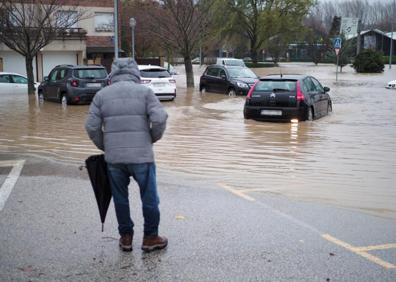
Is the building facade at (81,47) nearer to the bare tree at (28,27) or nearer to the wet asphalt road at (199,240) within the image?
the bare tree at (28,27)

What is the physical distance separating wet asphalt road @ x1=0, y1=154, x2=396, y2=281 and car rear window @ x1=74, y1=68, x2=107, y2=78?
13.7 m

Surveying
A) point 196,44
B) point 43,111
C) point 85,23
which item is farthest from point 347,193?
point 85,23

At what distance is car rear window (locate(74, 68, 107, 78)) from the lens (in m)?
20.6

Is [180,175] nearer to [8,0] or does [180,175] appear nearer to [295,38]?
[8,0]

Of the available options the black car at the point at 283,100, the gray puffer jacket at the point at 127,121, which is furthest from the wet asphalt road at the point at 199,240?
the black car at the point at 283,100

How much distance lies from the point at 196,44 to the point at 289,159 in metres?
22.4

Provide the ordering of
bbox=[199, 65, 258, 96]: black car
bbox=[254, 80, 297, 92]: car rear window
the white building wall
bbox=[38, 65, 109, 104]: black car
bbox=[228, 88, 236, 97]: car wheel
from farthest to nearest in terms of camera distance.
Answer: the white building wall, bbox=[228, 88, 236, 97]: car wheel, bbox=[199, 65, 258, 96]: black car, bbox=[38, 65, 109, 104]: black car, bbox=[254, 80, 297, 92]: car rear window

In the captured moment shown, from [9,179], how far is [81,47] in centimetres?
3439

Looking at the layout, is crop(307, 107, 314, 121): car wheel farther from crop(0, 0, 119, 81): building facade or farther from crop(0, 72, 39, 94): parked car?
crop(0, 0, 119, 81): building facade

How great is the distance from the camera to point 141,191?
4.95 m

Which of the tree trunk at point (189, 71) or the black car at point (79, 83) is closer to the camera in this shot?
the black car at point (79, 83)

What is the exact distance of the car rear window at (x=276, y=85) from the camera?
14414 millimetres

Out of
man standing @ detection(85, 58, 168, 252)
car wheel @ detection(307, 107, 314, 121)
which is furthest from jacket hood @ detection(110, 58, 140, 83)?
car wheel @ detection(307, 107, 314, 121)

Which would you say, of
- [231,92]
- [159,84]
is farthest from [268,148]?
[231,92]
